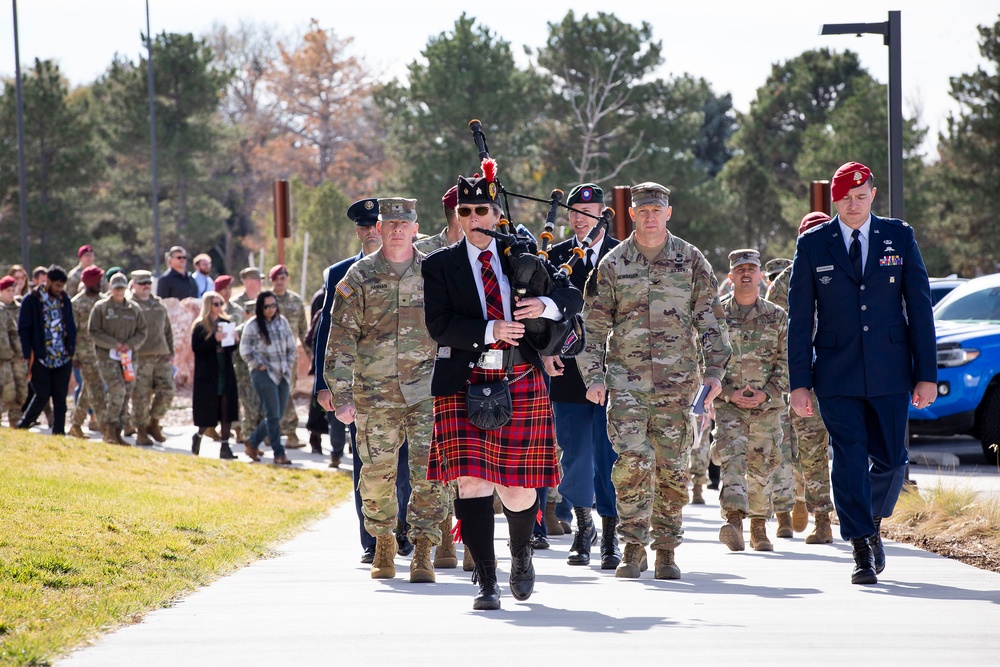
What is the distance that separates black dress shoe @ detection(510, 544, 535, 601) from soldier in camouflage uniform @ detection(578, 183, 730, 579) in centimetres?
129

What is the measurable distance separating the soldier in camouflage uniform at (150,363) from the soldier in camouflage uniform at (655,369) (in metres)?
10.7

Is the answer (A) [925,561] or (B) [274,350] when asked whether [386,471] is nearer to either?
(A) [925,561]

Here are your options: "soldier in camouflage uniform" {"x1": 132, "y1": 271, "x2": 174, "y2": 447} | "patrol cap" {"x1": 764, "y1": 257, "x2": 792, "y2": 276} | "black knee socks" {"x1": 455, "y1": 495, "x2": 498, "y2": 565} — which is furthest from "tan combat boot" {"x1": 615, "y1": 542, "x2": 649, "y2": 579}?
"soldier in camouflage uniform" {"x1": 132, "y1": 271, "x2": 174, "y2": 447}

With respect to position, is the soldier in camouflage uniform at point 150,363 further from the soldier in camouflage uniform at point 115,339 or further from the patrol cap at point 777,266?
the patrol cap at point 777,266

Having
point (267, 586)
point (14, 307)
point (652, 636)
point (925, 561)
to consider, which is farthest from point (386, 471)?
point (14, 307)

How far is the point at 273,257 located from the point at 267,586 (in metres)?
29.2

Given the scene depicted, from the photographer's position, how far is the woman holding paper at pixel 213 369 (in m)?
17.2

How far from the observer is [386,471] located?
8.34 meters

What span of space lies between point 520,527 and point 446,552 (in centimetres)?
218

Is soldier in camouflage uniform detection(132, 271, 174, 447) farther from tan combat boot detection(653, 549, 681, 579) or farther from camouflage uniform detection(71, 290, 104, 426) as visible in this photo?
tan combat boot detection(653, 549, 681, 579)

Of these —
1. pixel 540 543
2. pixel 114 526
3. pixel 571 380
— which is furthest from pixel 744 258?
pixel 114 526

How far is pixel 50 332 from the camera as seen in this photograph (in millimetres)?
16984

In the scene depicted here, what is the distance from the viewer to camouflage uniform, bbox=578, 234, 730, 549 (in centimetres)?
808

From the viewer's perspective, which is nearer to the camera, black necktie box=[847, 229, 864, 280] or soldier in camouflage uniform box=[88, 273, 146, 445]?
black necktie box=[847, 229, 864, 280]
